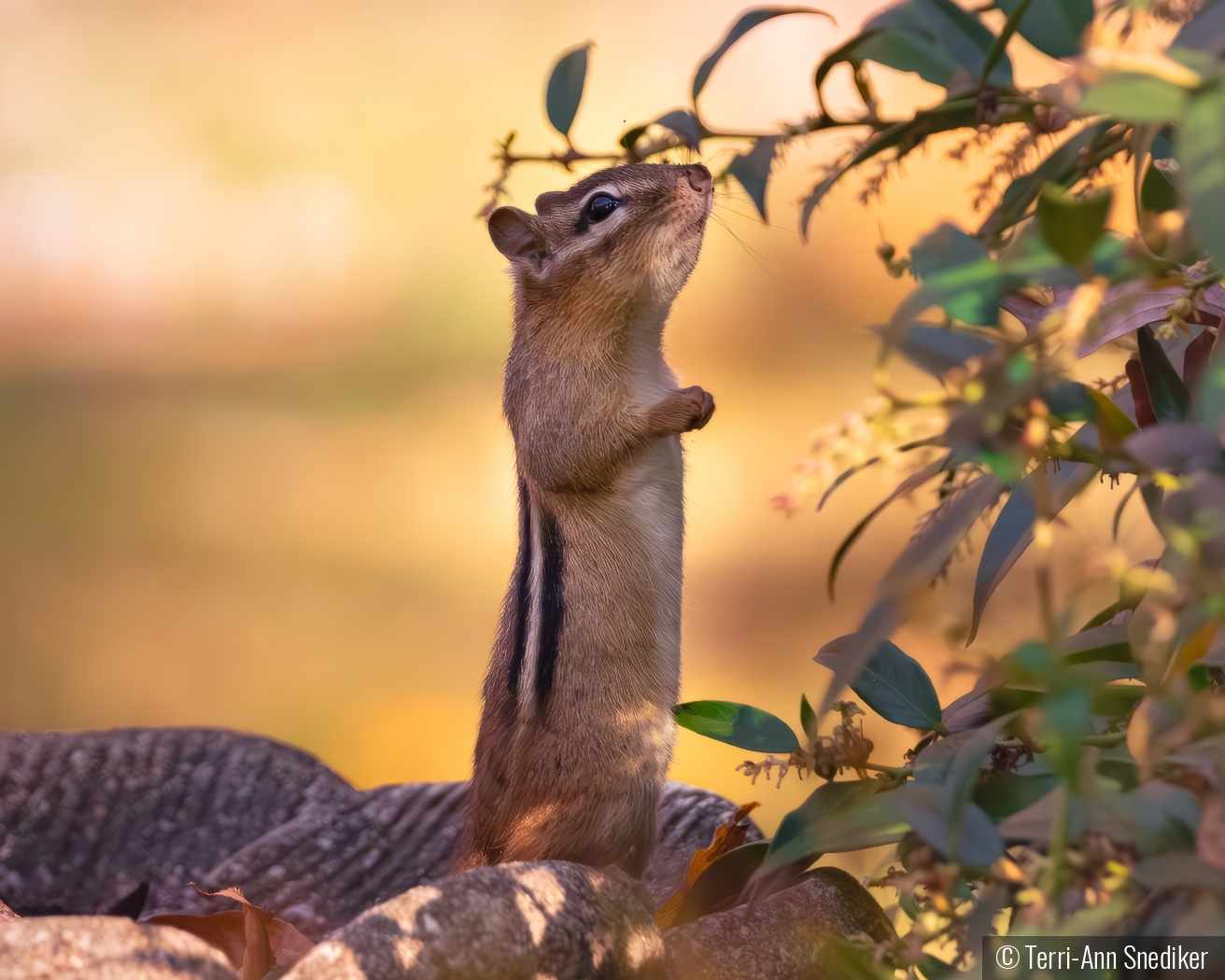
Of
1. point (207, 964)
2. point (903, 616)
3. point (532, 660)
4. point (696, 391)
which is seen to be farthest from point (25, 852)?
point (903, 616)

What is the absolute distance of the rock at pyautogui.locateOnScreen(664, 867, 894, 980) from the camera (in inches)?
33.1

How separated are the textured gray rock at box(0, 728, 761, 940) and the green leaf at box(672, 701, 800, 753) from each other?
0.51 m

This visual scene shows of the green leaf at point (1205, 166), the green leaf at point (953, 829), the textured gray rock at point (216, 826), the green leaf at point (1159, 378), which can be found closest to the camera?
the green leaf at point (1205, 166)

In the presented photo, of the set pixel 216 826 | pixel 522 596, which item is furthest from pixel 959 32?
pixel 216 826

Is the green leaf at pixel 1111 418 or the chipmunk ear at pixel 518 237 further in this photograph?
the chipmunk ear at pixel 518 237

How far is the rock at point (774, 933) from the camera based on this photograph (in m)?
0.84

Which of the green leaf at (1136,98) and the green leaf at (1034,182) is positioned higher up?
the green leaf at (1034,182)

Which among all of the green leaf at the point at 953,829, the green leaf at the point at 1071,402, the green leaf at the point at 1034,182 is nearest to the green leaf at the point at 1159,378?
the green leaf at the point at 1034,182

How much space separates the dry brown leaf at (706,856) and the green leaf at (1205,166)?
708 millimetres

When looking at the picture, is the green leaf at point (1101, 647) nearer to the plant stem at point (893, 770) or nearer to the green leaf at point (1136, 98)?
the plant stem at point (893, 770)

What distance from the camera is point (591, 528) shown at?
44.3 inches

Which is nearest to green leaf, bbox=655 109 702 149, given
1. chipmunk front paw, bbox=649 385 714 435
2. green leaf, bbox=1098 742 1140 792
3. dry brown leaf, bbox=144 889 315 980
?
chipmunk front paw, bbox=649 385 714 435

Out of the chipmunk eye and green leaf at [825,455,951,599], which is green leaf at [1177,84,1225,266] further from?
the chipmunk eye

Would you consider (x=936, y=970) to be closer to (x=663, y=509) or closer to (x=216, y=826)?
(x=663, y=509)
